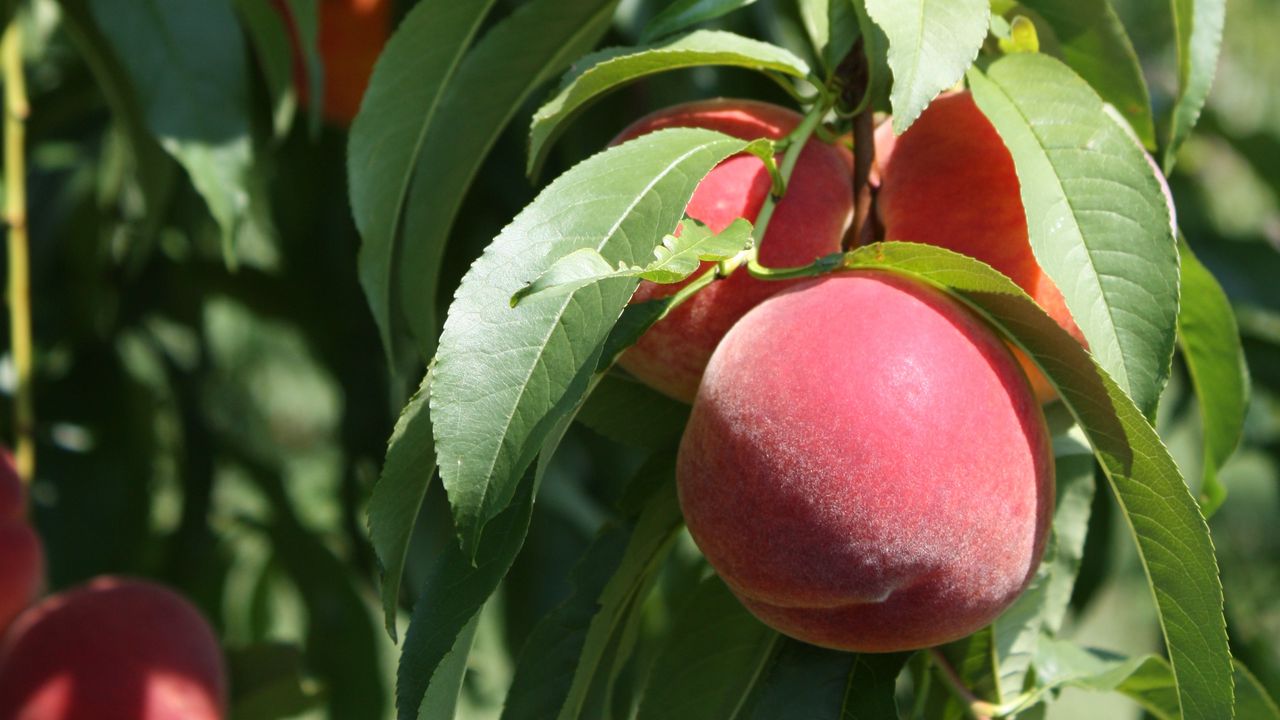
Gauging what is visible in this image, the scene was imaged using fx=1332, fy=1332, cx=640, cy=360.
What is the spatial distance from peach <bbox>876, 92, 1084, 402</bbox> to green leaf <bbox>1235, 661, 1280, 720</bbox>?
0.23 metres

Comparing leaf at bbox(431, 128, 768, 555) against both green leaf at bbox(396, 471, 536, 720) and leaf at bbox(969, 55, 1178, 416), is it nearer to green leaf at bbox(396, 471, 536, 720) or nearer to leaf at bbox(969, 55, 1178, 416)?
green leaf at bbox(396, 471, 536, 720)

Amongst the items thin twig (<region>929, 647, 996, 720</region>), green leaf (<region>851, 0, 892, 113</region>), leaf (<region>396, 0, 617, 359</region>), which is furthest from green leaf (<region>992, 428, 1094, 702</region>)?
leaf (<region>396, 0, 617, 359</region>)

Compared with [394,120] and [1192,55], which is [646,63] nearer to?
[394,120]

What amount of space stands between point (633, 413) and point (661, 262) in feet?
0.73

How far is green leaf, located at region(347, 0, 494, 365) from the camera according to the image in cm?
75

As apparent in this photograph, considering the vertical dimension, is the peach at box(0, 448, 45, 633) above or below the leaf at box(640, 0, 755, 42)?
below

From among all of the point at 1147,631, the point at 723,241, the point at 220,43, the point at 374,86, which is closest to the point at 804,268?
the point at 723,241

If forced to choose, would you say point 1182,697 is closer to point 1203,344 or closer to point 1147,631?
point 1203,344

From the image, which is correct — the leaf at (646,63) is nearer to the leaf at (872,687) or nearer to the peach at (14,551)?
the leaf at (872,687)

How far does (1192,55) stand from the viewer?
701mm

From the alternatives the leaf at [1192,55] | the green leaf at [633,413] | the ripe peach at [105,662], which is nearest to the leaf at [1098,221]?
the leaf at [1192,55]

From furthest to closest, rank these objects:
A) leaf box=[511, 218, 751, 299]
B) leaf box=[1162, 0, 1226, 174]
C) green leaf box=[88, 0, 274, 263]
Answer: green leaf box=[88, 0, 274, 263], leaf box=[1162, 0, 1226, 174], leaf box=[511, 218, 751, 299]

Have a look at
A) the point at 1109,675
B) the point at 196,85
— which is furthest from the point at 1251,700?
the point at 196,85

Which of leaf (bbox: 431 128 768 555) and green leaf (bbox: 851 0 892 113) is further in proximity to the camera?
green leaf (bbox: 851 0 892 113)
